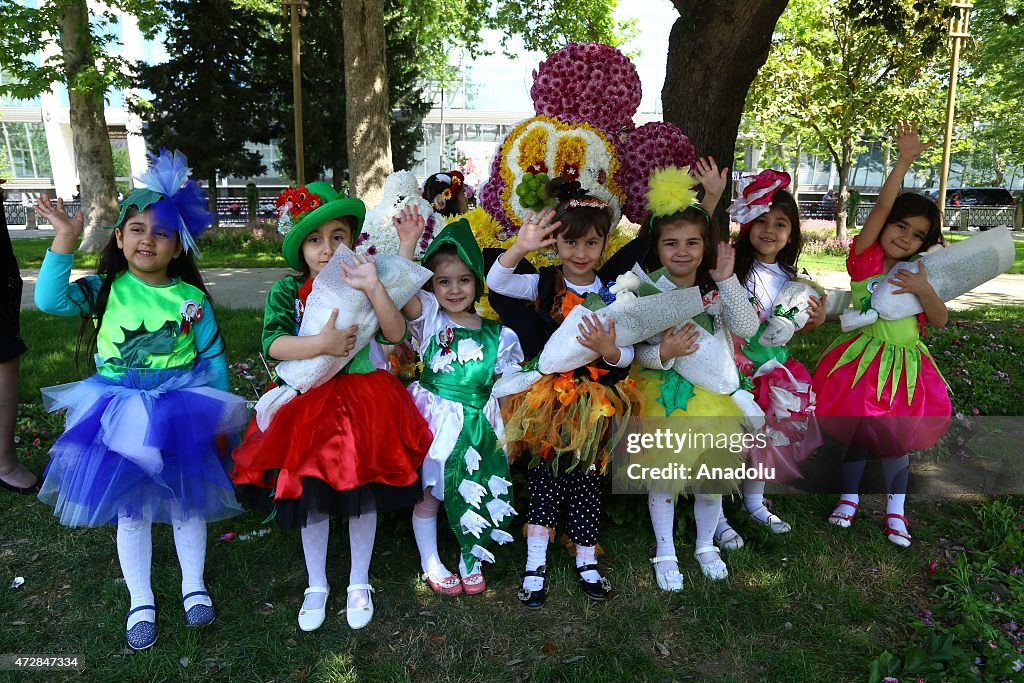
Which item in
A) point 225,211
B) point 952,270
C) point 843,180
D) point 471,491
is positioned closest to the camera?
point 471,491

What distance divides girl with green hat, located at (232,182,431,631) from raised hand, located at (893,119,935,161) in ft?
8.34

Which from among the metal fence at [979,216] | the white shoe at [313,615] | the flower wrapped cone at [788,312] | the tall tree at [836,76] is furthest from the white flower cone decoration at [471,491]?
the metal fence at [979,216]

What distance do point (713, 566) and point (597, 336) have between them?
1232mm

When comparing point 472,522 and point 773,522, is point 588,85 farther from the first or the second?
point 773,522

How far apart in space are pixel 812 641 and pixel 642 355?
1.27 m

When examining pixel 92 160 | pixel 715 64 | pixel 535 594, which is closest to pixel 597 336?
pixel 535 594

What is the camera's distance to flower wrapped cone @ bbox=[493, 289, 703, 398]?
8.43 ft

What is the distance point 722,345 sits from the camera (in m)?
2.77

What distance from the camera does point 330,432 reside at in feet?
8.16

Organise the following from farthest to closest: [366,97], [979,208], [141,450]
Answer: [979,208]
[366,97]
[141,450]

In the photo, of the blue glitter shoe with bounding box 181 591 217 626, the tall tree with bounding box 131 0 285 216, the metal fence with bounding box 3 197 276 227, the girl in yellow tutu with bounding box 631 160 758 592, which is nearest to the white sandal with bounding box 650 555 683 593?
the girl in yellow tutu with bounding box 631 160 758 592

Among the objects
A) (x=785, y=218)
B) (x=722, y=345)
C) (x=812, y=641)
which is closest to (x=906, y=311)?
(x=785, y=218)

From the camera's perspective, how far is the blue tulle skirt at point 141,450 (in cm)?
243

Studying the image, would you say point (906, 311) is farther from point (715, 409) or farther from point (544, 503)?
point (544, 503)
